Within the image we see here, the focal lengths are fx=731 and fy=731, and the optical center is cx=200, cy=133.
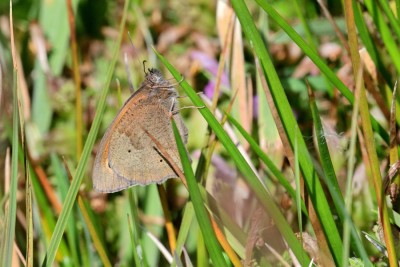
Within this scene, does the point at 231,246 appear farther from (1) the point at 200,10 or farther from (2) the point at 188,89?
(1) the point at 200,10

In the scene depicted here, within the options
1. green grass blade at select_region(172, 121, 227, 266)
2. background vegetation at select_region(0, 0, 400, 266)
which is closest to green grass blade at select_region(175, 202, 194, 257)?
Answer: background vegetation at select_region(0, 0, 400, 266)

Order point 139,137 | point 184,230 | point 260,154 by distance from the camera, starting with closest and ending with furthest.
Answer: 1. point 260,154
2. point 184,230
3. point 139,137

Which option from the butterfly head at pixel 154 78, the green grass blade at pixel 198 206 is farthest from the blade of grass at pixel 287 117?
the butterfly head at pixel 154 78

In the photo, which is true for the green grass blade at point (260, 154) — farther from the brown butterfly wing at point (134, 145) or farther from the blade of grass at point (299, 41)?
the brown butterfly wing at point (134, 145)

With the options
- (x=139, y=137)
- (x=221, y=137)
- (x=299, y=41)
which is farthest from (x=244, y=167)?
(x=139, y=137)

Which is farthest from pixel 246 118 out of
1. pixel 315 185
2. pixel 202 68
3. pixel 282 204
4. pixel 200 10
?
pixel 200 10

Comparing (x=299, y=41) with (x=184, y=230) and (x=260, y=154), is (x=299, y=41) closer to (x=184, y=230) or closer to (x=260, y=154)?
(x=260, y=154)

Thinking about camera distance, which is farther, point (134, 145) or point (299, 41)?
point (134, 145)

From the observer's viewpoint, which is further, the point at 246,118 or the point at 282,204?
the point at 246,118
